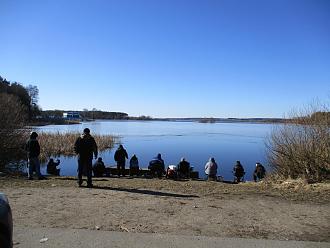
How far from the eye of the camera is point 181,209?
933 centimetres

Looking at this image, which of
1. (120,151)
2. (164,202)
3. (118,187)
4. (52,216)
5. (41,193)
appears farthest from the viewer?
(120,151)

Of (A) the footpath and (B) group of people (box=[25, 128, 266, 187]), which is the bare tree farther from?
(A) the footpath

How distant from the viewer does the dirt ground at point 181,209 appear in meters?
7.79

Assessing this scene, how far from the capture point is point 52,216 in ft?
27.9

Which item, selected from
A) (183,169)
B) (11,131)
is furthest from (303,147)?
(11,131)

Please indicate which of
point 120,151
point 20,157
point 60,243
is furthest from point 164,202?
point 20,157

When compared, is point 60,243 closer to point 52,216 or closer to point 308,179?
point 52,216

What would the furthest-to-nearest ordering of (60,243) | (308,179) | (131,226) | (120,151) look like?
(120,151), (308,179), (131,226), (60,243)

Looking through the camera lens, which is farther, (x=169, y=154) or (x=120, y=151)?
(x=169, y=154)

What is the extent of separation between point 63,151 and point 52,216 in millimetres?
38184

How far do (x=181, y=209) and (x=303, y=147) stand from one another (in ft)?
26.0

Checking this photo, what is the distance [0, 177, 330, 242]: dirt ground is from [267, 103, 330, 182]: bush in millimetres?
1994

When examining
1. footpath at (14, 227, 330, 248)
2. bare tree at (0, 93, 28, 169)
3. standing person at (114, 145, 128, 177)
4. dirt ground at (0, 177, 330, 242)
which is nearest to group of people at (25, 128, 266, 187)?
standing person at (114, 145, 128, 177)

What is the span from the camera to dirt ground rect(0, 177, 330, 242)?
307 inches
